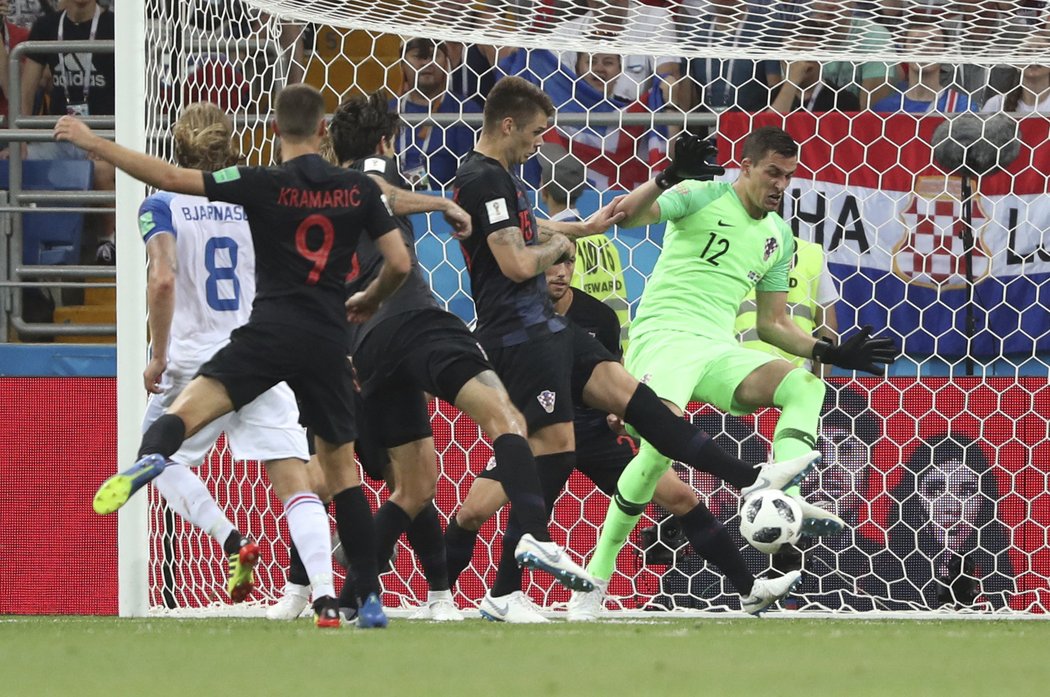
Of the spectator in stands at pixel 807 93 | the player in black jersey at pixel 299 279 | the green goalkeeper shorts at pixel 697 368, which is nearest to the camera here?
the player in black jersey at pixel 299 279

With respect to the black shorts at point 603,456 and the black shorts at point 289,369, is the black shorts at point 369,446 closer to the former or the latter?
the black shorts at point 289,369

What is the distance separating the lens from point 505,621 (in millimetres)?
5848

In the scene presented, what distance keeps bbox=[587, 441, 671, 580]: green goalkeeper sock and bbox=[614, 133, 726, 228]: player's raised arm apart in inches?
32.9

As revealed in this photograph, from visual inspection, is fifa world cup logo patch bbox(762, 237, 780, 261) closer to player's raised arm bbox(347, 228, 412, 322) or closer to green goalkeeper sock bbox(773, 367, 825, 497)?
green goalkeeper sock bbox(773, 367, 825, 497)

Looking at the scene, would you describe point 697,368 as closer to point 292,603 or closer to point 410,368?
point 410,368

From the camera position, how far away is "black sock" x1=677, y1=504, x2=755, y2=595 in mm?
6559

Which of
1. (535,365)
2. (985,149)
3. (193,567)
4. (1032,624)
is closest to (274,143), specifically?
(193,567)

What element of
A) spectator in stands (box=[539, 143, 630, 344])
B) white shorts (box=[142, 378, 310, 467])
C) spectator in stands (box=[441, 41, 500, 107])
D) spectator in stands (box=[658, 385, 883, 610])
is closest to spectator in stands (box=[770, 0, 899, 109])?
spectator in stands (box=[539, 143, 630, 344])

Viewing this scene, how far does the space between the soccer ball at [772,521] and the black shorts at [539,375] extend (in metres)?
0.70

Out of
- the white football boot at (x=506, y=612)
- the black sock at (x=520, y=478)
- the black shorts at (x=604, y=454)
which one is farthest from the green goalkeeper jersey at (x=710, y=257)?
the black sock at (x=520, y=478)

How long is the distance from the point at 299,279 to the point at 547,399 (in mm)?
1107

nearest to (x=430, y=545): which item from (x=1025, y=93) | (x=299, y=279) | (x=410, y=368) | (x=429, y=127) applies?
(x=410, y=368)

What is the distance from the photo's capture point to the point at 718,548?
6555mm

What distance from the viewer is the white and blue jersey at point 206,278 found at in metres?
6.11
